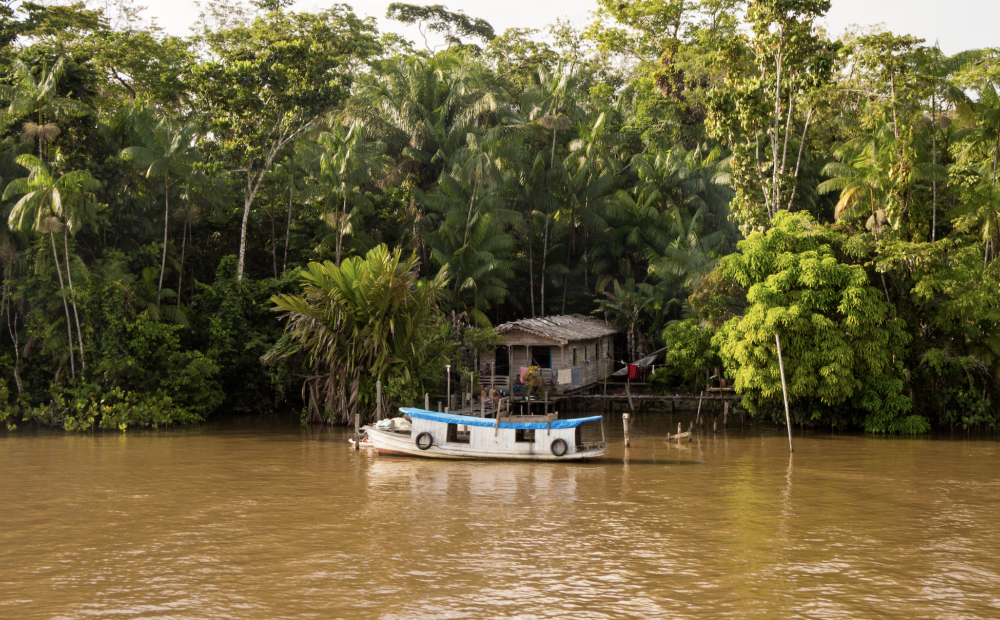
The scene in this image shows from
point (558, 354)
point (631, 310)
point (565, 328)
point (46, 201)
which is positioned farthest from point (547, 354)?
point (46, 201)

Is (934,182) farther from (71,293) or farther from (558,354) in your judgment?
(71,293)

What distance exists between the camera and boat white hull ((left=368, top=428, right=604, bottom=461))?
72.1 ft

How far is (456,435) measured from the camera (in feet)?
74.1

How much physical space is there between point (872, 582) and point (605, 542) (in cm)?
408

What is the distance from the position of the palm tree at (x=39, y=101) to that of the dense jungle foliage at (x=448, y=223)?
11cm

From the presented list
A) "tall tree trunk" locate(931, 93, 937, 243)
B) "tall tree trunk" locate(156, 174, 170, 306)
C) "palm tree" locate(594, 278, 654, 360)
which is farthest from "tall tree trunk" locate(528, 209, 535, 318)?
"tall tree trunk" locate(931, 93, 937, 243)

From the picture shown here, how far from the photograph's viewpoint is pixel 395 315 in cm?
2698

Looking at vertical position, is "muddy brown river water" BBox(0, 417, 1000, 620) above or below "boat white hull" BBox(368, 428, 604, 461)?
below

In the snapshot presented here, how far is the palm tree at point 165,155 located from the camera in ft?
97.2

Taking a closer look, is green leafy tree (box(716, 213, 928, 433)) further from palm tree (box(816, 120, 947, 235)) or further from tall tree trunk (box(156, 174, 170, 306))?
tall tree trunk (box(156, 174, 170, 306))

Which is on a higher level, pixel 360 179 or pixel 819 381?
pixel 360 179

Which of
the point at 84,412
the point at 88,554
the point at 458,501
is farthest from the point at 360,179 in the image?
the point at 88,554

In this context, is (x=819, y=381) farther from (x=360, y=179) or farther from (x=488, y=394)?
(x=360, y=179)

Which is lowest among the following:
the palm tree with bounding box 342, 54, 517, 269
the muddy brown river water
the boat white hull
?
the muddy brown river water
